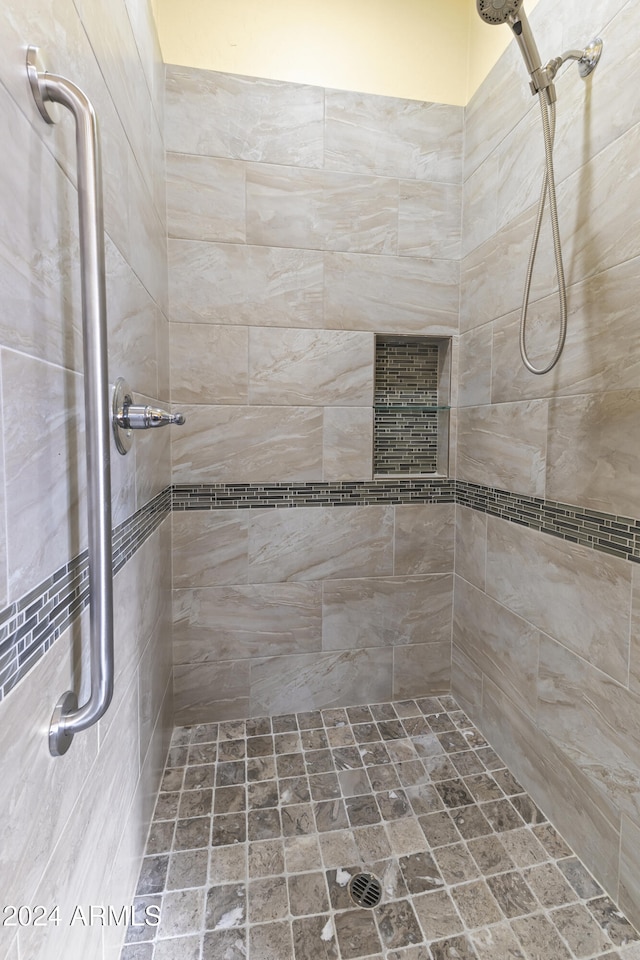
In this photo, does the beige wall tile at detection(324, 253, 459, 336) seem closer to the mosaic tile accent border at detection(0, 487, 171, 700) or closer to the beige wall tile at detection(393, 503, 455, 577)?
the beige wall tile at detection(393, 503, 455, 577)

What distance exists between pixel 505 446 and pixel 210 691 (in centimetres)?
144

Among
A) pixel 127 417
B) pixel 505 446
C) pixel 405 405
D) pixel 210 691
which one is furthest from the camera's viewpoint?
pixel 405 405

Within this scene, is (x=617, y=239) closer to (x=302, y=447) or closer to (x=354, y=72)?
(x=302, y=447)

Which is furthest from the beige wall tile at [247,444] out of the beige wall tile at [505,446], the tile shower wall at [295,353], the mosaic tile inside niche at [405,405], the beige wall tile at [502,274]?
the beige wall tile at [502,274]

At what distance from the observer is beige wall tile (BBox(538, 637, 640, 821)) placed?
1.02m

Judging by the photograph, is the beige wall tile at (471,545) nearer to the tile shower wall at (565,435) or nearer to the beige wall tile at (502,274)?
the tile shower wall at (565,435)

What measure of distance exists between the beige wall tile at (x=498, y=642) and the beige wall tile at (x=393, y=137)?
5.40 ft

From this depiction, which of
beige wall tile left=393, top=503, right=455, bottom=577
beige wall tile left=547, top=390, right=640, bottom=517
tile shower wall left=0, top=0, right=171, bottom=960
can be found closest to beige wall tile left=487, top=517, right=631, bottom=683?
beige wall tile left=547, top=390, right=640, bottom=517

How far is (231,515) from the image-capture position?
1700 millimetres

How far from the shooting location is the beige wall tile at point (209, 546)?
1.68m

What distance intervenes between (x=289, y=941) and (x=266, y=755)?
59 centimetres

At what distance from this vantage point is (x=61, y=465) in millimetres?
674

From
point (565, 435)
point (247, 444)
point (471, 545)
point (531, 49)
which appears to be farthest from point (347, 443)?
point (531, 49)

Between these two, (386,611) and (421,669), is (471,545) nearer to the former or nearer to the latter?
(386,611)
